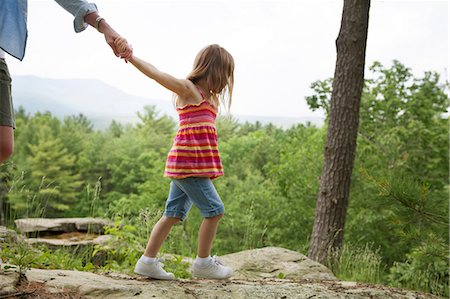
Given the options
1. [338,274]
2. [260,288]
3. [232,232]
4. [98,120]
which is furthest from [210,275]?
[98,120]

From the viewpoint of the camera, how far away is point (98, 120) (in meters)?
44.3

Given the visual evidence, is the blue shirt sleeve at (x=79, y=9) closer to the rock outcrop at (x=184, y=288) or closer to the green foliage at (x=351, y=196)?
the green foliage at (x=351, y=196)

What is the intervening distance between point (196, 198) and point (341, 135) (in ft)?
11.3

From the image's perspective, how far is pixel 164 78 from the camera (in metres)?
3.18

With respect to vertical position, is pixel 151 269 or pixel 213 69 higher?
pixel 213 69

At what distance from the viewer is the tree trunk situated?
617cm

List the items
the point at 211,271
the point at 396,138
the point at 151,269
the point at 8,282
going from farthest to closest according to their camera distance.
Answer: the point at 396,138 < the point at 211,271 < the point at 151,269 < the point at 8,282

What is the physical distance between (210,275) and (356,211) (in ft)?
34.1

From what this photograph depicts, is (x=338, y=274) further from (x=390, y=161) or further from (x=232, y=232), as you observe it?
(x=232, y=232)

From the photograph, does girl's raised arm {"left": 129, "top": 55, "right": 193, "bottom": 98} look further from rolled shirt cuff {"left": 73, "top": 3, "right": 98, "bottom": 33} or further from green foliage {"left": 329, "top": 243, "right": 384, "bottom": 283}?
green foliage {"left": 329, "top": 243, "right": 384, "bottom": 283}

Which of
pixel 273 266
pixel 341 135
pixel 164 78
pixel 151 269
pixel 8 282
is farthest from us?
pixel 341 135

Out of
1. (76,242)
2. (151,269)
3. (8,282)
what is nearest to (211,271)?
(151,269)

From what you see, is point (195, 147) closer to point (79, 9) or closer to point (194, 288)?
point (194, 288)

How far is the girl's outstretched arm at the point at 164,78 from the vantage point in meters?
3.12
